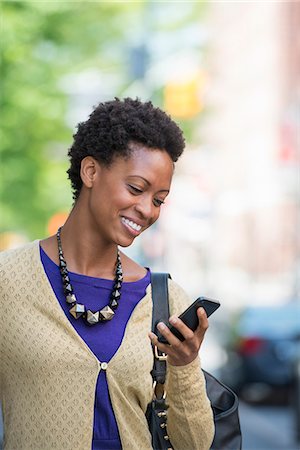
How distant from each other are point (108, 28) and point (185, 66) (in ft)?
19.3

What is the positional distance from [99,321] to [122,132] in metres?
0.51

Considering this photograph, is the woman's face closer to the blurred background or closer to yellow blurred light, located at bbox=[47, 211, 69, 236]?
the blurred background

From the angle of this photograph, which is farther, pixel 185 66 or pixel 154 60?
pixel 185 66

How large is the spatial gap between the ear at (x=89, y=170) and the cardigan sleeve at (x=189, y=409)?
1.77ft

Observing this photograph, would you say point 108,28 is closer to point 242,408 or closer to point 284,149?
point 242,408

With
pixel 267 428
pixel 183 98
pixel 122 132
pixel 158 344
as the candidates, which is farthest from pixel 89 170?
pixel 183 98

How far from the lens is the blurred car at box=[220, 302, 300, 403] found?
45.1 feet

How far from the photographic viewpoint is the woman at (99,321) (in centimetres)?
284

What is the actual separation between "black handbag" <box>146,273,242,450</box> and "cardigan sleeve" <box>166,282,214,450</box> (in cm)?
2

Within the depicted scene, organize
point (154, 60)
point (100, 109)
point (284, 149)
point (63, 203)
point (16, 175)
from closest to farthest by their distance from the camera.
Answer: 1. point (100, 109)
2. point (16, 175)
3. point (63, 203)
4. point (154, 60)
5. point (284, 149)

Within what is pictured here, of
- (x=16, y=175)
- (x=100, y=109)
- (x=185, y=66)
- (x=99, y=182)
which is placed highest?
(x=185, y=66)

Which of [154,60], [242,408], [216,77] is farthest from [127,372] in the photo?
[216,77]

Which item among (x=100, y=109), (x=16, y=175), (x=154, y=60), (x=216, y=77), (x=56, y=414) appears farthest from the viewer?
(x=216, y=77)

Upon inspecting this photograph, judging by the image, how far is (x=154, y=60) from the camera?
21.3m
